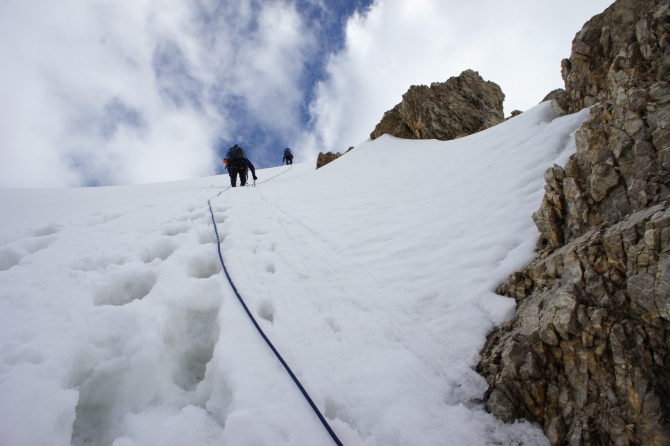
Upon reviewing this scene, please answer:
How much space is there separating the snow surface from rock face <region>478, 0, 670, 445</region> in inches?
9.3

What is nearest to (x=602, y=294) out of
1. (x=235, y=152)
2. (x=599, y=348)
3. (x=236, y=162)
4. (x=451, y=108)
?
(x=599, y=348)

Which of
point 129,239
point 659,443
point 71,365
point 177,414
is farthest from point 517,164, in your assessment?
point 129,239

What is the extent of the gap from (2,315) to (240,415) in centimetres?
231

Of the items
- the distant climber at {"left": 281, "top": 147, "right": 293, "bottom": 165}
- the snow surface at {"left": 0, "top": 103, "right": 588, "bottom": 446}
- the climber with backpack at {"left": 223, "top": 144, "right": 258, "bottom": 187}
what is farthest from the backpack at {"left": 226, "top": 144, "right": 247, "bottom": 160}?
the distant climber at {"left": 281, "top": 147, "right": 293, "bottom": 165}

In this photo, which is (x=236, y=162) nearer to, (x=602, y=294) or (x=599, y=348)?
(x=602, y=294)

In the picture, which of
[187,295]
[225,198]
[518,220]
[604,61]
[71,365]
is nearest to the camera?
[71,365]

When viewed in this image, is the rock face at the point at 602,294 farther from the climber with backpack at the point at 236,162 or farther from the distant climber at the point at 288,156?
the distant climber at the point at 288,156

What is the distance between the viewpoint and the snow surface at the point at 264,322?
1819mm

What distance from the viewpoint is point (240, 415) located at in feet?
5.96

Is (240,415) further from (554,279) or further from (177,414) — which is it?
(554,279)

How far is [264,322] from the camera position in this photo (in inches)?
108

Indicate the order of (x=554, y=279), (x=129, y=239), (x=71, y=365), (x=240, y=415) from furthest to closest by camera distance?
(x=129, y=239) < (x=554, y=279) < (x=71, y=365) < (x=240, y=415)

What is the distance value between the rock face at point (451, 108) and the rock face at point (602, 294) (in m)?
11.8

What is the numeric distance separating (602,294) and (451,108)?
1505 cm
